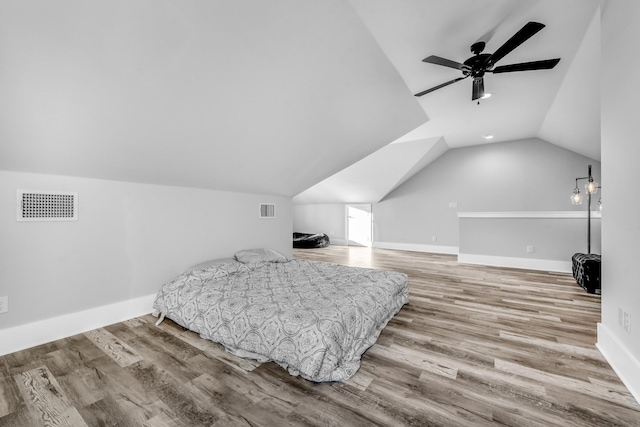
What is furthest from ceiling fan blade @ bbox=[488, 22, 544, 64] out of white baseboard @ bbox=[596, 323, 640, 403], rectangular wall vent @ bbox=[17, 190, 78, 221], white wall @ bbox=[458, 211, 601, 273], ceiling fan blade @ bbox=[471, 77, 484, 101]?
white wall @ bbox=[458, 211, 601, 273]

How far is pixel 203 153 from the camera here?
2.78 m

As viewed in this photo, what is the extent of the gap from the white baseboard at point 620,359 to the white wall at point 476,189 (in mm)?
4708

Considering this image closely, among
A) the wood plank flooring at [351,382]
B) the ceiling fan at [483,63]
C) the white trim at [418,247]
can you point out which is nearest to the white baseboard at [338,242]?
the white trim at [418,247]

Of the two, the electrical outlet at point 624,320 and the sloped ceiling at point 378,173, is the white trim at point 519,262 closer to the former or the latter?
the sloped ceiling at point 378,173

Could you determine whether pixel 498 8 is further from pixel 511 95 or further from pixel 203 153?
pixel 203 153

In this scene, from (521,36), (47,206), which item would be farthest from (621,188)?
(47,206)

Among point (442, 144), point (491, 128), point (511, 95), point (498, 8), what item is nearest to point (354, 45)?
point (498, 8)

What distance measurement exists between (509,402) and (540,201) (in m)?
5.79

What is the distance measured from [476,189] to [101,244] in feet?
23.3

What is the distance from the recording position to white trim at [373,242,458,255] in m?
6.84

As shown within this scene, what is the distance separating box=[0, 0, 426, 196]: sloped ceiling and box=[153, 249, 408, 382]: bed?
1286 millimetres

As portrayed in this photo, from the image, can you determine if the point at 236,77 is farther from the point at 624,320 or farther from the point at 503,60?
the point at 624,320

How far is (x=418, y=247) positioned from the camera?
→ 23.9 feet

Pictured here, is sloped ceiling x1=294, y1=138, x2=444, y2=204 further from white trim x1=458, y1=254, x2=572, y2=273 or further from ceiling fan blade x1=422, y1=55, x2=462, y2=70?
ceiling fan blade x1=422, y1=55, x2=462, y2=70
